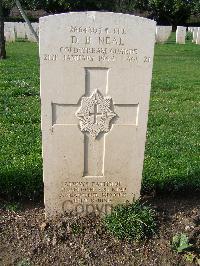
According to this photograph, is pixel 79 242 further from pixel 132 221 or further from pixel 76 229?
pixel 132 221

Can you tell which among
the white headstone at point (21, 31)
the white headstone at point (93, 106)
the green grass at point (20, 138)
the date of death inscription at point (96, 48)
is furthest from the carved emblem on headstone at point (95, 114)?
the white headstone at point (21, 31)

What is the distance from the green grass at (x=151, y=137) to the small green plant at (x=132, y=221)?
25.9 inches

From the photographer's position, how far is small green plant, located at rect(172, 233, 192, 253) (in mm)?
3456

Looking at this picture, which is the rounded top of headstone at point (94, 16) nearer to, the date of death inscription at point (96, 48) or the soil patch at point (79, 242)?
the date of death inscription at point (96, 48)

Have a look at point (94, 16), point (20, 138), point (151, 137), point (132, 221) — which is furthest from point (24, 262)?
point (151, 137)

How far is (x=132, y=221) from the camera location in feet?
11.7

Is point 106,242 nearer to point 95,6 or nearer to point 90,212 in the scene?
point 90,212

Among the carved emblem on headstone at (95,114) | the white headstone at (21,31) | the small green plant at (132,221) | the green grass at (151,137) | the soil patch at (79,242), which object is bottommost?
the soil patch at (79,242)

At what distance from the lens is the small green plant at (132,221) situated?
3545 millimetres

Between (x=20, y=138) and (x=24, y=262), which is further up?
(x=20, y=138)

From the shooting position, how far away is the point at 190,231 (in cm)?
365

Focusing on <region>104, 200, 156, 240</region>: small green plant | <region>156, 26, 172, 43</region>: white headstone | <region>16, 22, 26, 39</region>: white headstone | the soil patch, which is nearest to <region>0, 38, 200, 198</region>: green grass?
the soil patch

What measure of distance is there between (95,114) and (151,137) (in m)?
2.51

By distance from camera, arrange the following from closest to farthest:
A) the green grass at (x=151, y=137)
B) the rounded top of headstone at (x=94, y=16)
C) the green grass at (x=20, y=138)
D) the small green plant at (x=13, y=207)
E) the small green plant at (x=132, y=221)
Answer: the rounded top of headstone at (x=94, y=16)
the small green plant at (x=132, y=221)
the small green plant at (x=13, y=207)
the green grass at (x=20, y=138)
the green grass at (x=151, y=137)
